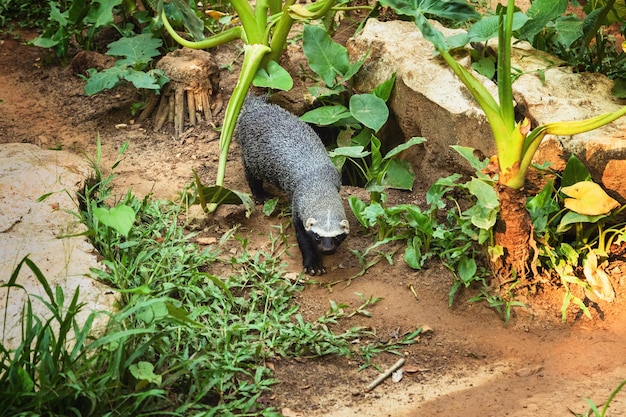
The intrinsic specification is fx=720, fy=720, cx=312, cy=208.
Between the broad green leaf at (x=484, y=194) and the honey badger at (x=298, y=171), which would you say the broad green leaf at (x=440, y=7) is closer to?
the broad green leaf at (x=484, y=194)

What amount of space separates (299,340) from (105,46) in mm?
3892

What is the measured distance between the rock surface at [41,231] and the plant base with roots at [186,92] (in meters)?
1.10

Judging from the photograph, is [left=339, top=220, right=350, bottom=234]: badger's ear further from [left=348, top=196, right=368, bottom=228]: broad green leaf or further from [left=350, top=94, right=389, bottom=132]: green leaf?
[left=350, top=94, right=389, bottom=132]: green leaf

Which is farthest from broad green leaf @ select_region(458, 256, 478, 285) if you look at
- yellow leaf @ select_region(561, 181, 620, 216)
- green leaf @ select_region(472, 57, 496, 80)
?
green leaf @ select_region(472, 57, 496, 80)

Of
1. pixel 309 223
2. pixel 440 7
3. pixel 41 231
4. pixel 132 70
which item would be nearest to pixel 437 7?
pixel 440 7

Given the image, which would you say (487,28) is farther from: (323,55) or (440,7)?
(323,55)

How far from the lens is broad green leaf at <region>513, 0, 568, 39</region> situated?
4.78 m

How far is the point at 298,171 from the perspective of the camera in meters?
5.05

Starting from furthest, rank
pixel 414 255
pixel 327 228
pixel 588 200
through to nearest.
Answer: pixel 327 228 → pixel 414 255 → pixel 588 200

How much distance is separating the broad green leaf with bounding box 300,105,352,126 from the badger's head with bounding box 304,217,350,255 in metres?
1.06

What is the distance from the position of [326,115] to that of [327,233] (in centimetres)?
125

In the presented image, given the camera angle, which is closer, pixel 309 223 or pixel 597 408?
pixel 597 408

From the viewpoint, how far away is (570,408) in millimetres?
3289

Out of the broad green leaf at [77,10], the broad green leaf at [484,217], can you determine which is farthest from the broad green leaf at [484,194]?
the broad green leaf at [77,10]
